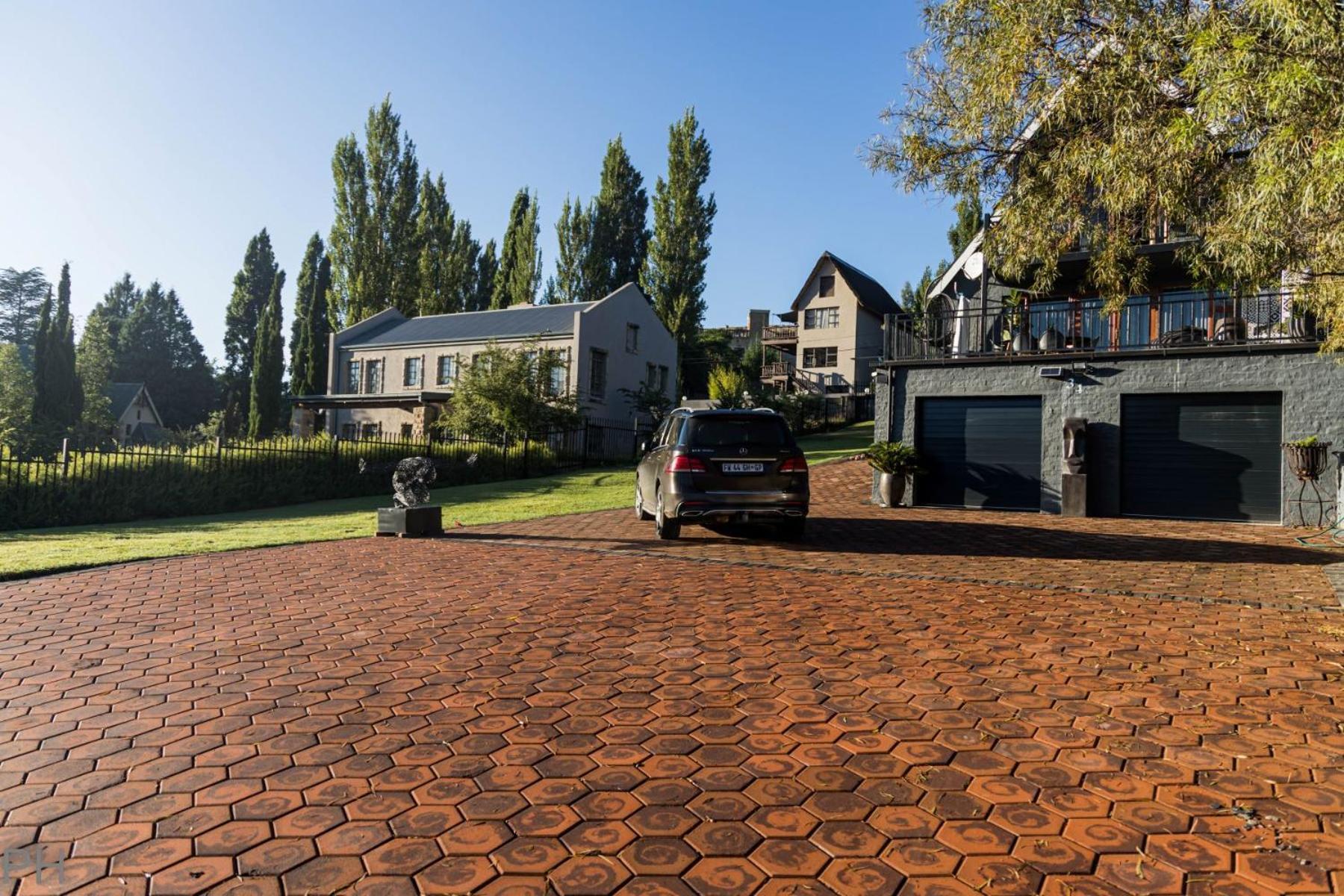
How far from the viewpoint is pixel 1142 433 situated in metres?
15.0

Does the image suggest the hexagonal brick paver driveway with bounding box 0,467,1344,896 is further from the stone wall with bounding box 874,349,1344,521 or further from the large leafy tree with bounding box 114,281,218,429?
the large leafy tree with bounding box 114,281,218,429

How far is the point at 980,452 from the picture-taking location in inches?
644

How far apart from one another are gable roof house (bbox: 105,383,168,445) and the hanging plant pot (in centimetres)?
6867

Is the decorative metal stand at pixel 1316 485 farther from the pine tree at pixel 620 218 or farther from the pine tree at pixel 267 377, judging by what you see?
the pine tree at pixel 267 377

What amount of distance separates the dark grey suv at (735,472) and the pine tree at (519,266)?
136 ft

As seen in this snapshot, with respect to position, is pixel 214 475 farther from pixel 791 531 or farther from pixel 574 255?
pixel 574 255

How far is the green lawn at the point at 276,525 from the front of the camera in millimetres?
9211

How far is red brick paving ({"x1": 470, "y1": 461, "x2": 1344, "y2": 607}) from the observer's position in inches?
305

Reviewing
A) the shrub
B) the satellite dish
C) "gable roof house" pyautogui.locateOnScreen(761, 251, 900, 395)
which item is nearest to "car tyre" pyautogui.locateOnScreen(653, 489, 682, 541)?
the shrub

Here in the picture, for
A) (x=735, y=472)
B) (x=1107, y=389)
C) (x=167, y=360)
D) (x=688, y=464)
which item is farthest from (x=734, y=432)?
(x=167, y=360)

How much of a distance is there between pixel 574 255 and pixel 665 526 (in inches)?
1633

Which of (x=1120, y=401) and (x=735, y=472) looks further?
(x=1120, y=401)

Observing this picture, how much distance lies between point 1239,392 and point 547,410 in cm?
2023

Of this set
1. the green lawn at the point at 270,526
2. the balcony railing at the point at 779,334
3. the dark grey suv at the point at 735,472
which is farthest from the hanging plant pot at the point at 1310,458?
the balcony railing at the point at 779,334
